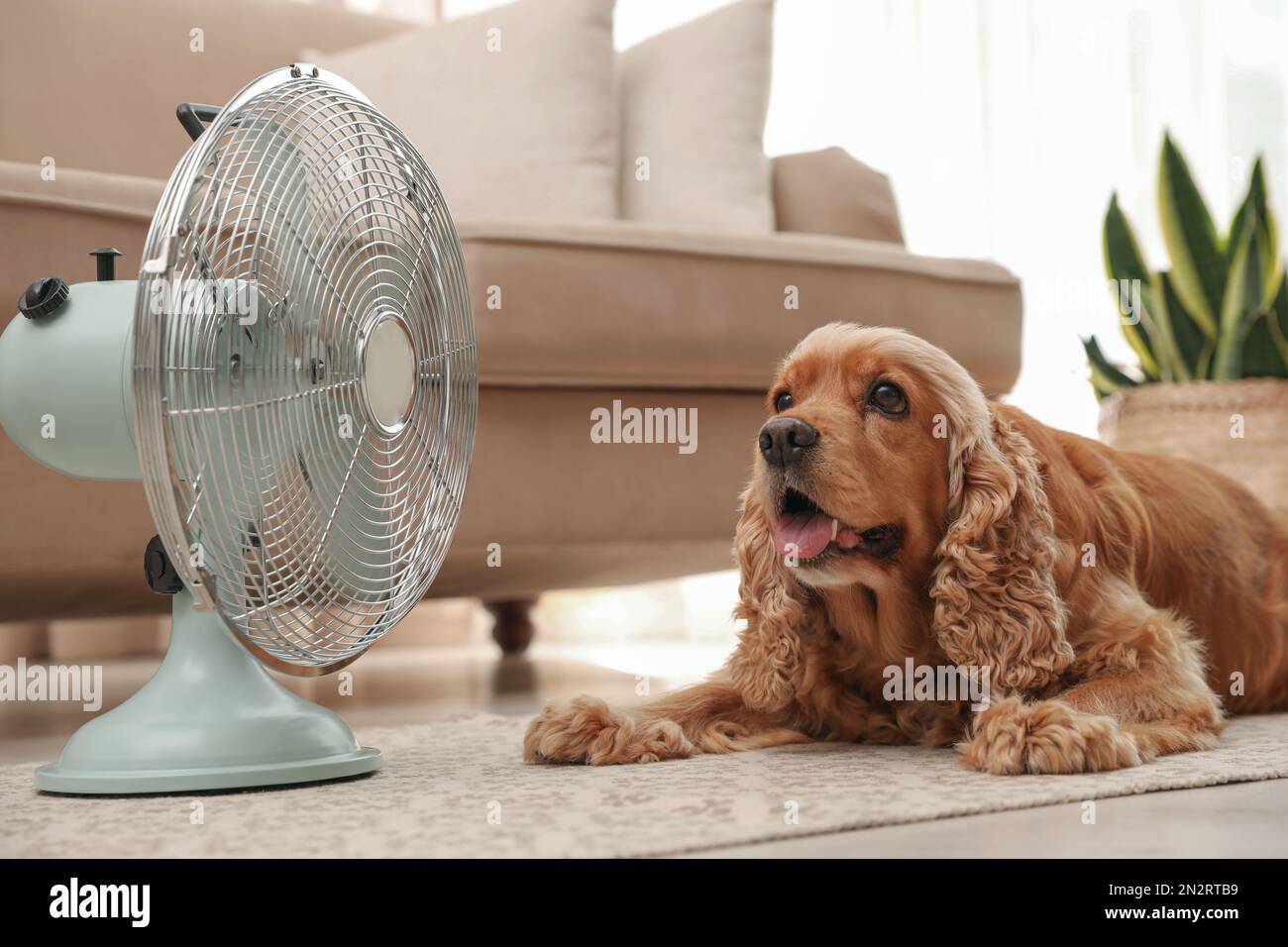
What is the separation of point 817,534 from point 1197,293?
201cm

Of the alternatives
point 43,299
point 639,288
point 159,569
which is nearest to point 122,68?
point 639,288

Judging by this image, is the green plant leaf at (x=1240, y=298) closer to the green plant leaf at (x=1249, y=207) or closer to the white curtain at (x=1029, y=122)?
the green plant leaf at (x=1249, y=207)

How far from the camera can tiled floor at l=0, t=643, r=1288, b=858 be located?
41.9 inches

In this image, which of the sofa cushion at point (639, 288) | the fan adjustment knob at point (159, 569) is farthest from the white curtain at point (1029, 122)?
the fan adjustment knob at point (159, 569)

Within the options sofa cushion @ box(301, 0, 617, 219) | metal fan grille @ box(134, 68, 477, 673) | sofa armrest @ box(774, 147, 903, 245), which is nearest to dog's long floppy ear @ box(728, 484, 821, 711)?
metal fan grille @ box(134, 68, 477, 673)

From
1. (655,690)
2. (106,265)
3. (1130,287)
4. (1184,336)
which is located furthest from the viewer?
(1130,287)

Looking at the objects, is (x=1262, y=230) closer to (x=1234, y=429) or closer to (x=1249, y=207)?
(x=1249, y=207)

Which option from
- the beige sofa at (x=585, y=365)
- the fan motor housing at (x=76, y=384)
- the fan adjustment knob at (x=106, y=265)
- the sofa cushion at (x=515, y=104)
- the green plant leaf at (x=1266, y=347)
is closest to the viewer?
the fan motor housing at (x=76, y=384)

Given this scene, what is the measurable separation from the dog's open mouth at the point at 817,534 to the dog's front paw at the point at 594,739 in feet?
0.95

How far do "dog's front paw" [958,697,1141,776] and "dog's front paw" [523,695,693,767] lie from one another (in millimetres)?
377

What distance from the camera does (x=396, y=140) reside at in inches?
60.1

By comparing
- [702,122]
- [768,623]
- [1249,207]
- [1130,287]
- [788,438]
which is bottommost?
[768,623]

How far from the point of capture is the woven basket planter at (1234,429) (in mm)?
3018

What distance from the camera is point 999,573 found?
1578 mm
